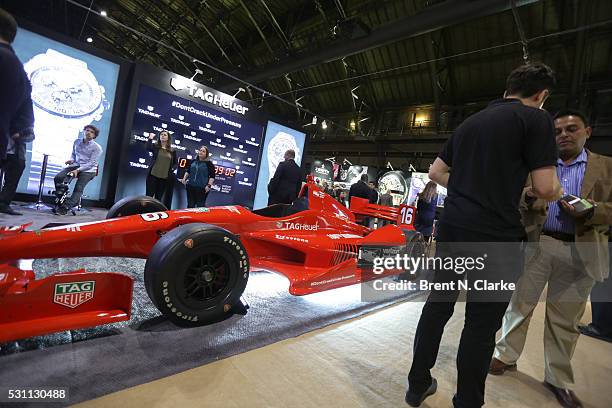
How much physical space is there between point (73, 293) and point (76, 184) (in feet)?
15.5

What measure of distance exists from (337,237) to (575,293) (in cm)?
181

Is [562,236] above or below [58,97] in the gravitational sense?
below

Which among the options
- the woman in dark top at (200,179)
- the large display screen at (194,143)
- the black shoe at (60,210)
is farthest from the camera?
the large display screen at (194,143)

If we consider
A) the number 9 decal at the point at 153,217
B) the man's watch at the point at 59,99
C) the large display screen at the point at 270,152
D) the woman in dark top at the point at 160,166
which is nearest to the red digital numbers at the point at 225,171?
the large display screen at the point at 270,152

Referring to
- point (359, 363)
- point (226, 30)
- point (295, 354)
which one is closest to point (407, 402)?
point (359, 363)

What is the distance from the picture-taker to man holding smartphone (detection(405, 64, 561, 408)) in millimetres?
1336

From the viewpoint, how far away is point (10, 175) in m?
4.49

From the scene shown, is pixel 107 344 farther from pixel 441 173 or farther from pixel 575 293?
pixel 575 293

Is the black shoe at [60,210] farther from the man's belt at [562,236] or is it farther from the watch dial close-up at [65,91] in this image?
the man's belt at [562,236]

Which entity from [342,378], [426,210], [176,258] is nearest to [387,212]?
[426,210]

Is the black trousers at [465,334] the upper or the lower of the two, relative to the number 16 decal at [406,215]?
lower

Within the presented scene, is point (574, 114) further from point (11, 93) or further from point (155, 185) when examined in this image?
point (155, 185)

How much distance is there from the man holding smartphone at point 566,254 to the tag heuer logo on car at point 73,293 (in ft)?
7.85

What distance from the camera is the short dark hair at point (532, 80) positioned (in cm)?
141
